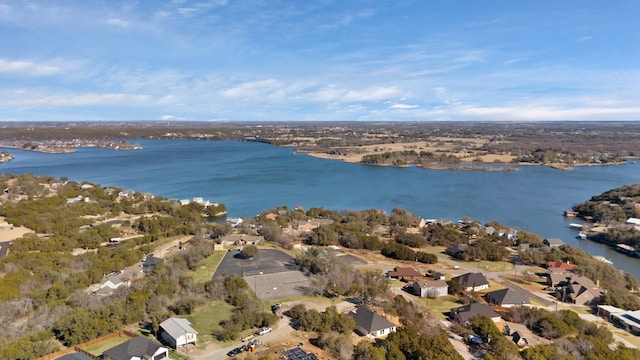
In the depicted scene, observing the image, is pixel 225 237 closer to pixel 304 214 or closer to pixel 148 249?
pixel 148 249

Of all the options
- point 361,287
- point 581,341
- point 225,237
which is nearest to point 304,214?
point 225,237

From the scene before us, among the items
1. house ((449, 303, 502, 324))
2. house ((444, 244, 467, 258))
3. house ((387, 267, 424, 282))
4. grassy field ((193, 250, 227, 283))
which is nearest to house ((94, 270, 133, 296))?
grassy field ((193, 250, 227, 283))

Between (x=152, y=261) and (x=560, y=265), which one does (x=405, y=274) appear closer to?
(x=560, y=265)

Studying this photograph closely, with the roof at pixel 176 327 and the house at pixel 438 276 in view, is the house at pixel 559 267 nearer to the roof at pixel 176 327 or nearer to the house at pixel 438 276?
the house at pixel 438 276

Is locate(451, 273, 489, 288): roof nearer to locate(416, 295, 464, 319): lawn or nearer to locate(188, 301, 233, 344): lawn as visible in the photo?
locate(416, 295, 464, 319): lawn

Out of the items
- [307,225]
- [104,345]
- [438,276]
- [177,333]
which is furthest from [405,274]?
[104,345]

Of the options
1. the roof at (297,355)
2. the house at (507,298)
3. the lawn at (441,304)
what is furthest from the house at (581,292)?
the roof at (297,355)
